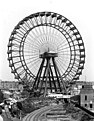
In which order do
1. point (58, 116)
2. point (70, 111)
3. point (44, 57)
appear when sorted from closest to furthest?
point (58, 116) < point (70, 111) < point (44, 57)

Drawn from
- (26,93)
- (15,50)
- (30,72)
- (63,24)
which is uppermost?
(63,24)

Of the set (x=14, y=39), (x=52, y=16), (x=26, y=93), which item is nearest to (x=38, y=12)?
(x=52, y=16)

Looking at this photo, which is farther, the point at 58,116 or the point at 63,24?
the point at 63,24

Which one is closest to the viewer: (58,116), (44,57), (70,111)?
(58,116)

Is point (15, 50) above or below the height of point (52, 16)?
below

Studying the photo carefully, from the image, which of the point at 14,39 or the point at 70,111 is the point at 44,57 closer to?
the point at 14,39

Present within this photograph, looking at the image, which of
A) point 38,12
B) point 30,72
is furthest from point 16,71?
point 38,12

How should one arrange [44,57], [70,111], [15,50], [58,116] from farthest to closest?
[15,50]
[44,57]
[70,111]
[58,116]

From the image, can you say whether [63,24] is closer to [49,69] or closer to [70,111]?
[49,69]

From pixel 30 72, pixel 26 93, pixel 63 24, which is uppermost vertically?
pixel 63 24
